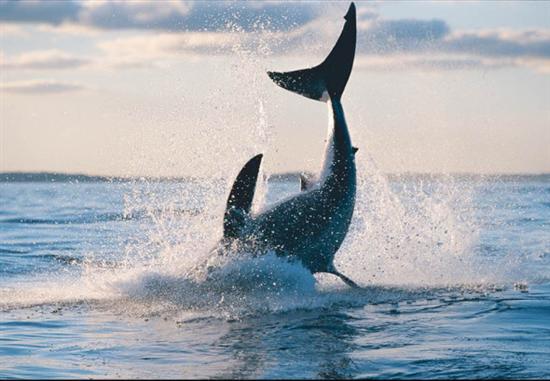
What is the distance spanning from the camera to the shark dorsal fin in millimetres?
17250

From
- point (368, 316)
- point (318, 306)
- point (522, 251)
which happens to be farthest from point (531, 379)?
point (522, 251)

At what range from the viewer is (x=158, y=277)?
18250 millimetres

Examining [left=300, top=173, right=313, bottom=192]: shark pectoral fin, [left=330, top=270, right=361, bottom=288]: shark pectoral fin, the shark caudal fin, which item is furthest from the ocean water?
the shark caudal fin

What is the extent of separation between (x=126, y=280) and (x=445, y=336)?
7.15m

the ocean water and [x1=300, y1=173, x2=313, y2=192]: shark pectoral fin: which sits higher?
[x1=300, y1=173, x2=313, y2=192]: shark pectoral fin

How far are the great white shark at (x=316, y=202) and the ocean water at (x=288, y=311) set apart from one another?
0.36 meters

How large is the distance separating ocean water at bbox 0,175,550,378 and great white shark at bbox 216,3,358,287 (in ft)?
1.18

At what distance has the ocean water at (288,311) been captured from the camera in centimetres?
1229

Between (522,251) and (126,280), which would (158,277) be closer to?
(126,280)

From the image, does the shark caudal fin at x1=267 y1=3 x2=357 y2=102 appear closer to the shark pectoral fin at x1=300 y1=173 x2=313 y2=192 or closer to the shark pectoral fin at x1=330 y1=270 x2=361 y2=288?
the shark pectoral fin at x1=300 y1=173 x2=313 y2=192

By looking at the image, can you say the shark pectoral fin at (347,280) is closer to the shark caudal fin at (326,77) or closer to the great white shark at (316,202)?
the great white shark at (316,202)

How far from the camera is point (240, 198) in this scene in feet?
57.3

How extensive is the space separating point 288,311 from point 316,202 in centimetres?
285

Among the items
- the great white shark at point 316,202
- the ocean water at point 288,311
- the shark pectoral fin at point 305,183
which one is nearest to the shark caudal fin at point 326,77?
the great white shark at point 316,202
